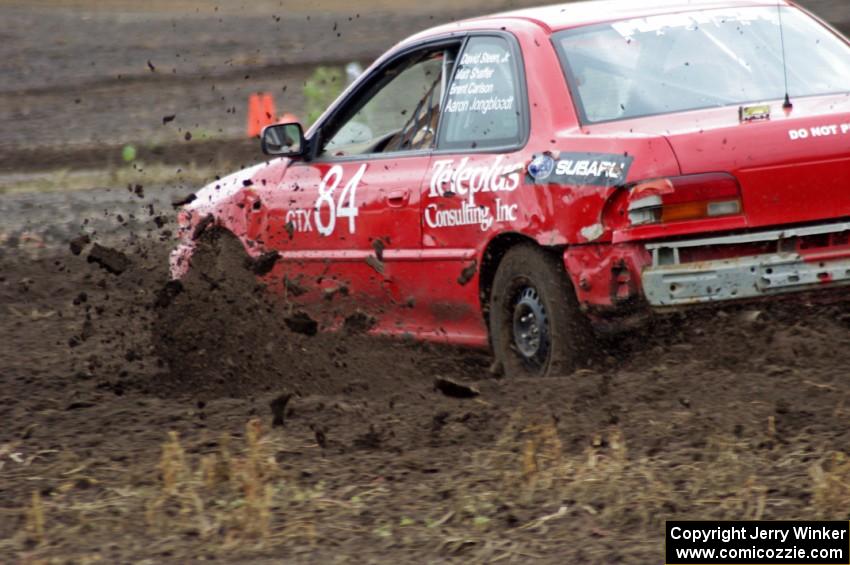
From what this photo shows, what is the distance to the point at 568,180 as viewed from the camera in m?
7.20

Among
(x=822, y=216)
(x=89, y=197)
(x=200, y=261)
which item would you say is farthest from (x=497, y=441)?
(x=89, y=197)

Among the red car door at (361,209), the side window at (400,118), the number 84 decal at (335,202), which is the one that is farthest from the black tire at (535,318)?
the number 84 decal at (335,202)

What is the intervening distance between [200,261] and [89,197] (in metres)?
6.96

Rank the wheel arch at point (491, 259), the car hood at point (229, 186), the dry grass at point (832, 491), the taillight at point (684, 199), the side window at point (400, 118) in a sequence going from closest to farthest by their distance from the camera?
the dry grass at point (832, 491), the taillight at point (684, 199), the wheel arch at point (491, 259), the side window at point (400, 118), the car hood at point (229, 186)

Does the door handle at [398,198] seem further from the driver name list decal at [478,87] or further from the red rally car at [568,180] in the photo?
the driver name list decal at [478,87]

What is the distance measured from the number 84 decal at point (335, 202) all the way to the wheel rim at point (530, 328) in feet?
4.11

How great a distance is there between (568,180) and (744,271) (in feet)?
2.68

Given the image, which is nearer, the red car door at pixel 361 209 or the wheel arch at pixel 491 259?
the wheel arch at pixel 491 259

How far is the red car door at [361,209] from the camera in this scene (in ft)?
27.4

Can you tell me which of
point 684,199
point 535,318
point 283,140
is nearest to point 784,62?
point 684,199

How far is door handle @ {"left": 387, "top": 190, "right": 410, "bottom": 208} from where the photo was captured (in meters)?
8.26

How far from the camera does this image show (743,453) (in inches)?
240

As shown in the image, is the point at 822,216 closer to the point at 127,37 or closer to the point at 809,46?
the point at 809,46

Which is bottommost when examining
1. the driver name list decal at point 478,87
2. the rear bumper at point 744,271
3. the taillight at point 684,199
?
the rear bumper at point 744,271
